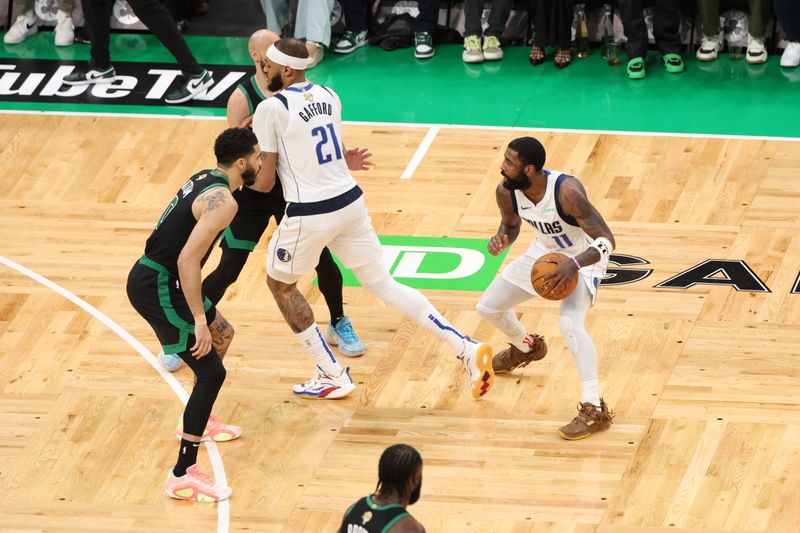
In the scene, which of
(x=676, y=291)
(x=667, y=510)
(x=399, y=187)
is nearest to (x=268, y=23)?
(x=399, y=187)

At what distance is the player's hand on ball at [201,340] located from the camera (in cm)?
716

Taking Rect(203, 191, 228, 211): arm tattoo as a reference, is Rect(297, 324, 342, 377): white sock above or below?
below

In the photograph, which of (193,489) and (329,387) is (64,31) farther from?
(193,489)

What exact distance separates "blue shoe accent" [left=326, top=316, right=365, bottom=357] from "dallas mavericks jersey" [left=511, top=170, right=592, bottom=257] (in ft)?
4.95

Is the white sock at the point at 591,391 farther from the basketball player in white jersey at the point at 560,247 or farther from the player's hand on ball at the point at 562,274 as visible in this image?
the player's hand on ball at the point at 562,274

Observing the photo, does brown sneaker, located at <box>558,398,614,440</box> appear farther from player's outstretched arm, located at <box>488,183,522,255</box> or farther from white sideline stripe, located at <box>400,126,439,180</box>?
white sideline stripe, located at <box>400,126,439,180</box>

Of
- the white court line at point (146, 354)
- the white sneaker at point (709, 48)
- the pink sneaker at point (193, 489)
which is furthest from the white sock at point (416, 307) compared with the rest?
the white sneaker at point (709, 48)

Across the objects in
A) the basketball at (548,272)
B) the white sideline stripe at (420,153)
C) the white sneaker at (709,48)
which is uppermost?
the basketball at (548,272)

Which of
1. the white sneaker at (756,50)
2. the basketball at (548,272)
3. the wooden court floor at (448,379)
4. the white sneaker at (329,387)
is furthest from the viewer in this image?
the white sneaker at (756,50)

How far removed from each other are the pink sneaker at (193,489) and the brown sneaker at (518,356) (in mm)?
1932

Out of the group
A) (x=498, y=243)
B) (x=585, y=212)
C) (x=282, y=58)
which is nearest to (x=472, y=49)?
(x=498, y=243)

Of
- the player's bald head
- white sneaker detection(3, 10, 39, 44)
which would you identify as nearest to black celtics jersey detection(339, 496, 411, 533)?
the player's bald head

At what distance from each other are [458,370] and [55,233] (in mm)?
3533

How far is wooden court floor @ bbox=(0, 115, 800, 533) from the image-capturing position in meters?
7.42
